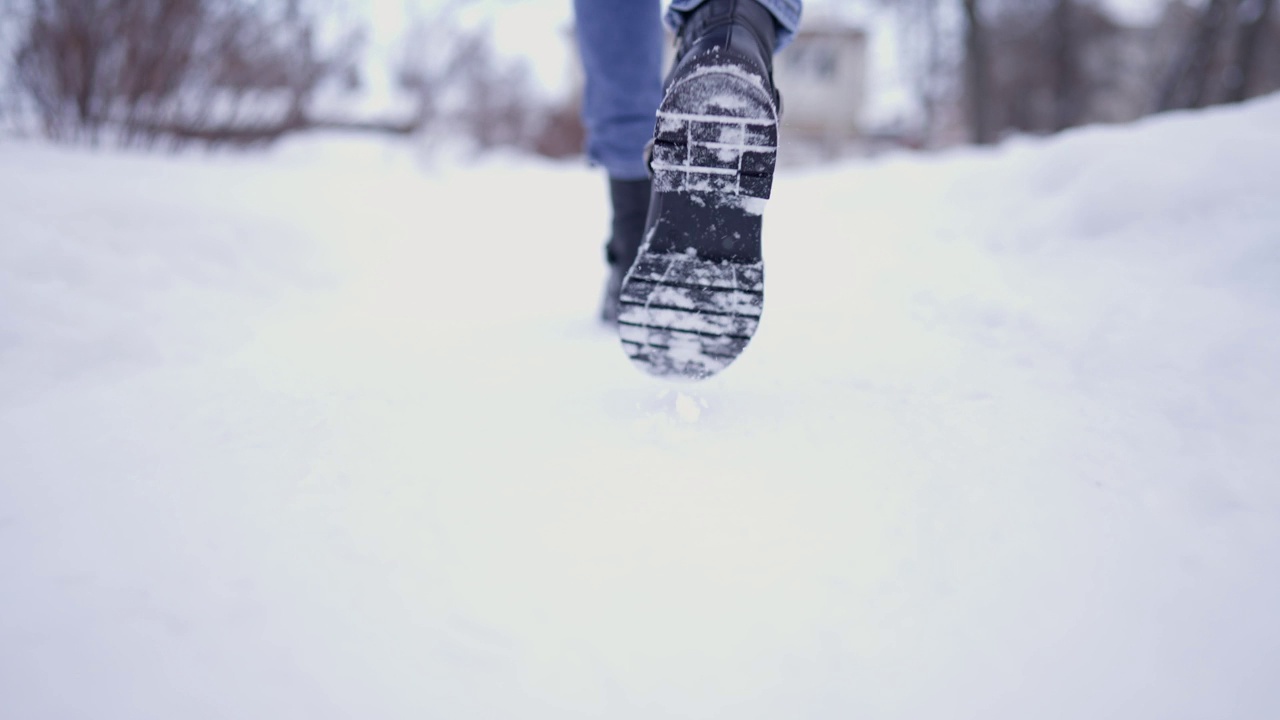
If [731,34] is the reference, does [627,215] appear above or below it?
below

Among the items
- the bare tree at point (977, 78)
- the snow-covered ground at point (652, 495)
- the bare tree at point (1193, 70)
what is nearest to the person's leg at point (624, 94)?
the snow-covered ground at point (652, 495)

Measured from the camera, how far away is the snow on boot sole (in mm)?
880

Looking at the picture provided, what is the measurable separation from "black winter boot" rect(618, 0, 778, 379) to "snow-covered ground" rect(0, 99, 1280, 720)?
11 cm

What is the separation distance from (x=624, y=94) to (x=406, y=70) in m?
4.89

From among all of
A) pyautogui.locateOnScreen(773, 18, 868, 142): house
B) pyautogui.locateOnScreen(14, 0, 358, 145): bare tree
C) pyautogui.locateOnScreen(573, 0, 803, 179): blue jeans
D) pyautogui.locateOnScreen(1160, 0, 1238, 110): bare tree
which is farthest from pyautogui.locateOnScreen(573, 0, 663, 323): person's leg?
pyautogui.locateOnScreen(773, 18, 868, 142): house

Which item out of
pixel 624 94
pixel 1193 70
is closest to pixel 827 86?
pixel 1193 70

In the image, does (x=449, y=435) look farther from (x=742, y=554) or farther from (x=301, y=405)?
(x=742, y=554)

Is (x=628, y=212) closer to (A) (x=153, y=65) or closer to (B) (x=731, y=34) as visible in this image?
(B) (x=731, y=34)

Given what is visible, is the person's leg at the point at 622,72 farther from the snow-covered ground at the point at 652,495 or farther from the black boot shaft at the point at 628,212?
the snow-covered ground at the point at 652,495

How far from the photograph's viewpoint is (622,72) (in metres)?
1.29

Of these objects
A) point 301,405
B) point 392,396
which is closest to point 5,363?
point 301,405

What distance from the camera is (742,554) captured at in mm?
665

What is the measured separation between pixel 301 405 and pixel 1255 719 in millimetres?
1027

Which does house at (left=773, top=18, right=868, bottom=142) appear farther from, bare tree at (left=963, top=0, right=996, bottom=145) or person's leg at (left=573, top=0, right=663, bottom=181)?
person's leg at (left=573, top=0, right=663, bottom=181)
